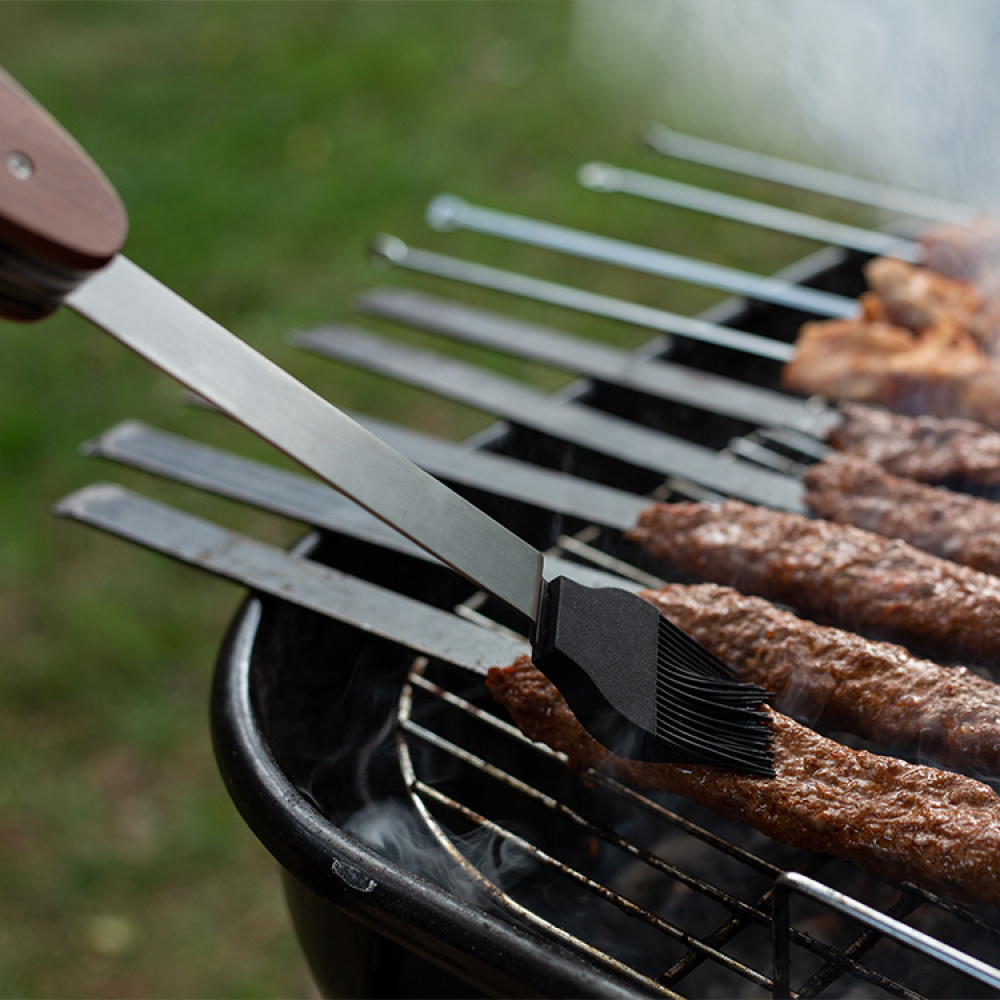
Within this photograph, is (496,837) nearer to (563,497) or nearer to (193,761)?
(563,497)

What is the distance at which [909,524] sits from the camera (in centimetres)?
222

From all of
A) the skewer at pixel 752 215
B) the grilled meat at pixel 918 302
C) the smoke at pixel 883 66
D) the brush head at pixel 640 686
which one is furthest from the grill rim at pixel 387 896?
the smoke at pixel 883 66

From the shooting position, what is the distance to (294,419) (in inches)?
56.2

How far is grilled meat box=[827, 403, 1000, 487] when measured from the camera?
2.38 m

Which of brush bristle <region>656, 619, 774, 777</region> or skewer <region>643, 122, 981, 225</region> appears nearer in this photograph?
brush bristle <region>656, 619, 774, 777</region>

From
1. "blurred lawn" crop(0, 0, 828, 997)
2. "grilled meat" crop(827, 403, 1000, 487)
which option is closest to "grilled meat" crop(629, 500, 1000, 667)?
"grilled meat" crop(827, 403, 1000, 487)

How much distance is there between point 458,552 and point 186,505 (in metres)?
3.55

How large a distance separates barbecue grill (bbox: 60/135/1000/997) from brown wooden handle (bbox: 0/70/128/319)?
715mm

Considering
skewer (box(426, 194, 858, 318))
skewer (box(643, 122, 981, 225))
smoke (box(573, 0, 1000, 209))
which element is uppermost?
smoke (box(573, 0, 1000, 209))

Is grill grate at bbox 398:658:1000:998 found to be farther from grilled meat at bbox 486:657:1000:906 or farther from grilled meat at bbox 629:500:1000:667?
grilled meat at bbox 629:500:1000:667

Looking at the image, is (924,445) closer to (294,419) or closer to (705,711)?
(705,711)

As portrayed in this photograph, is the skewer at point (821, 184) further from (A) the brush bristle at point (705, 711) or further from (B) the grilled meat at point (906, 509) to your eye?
(A) the brush bristle at point (705, 711)

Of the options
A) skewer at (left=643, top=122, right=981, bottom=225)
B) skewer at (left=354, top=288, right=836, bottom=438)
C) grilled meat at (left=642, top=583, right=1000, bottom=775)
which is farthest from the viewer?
skewer at (left=643, top=122, right=981, bottom=225)

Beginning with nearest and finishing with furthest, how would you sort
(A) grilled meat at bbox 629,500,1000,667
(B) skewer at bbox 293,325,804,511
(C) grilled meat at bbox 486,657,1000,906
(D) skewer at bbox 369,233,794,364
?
(C) grilled meat at bbox 486,657,1000,906, (A) grilled meat at bbox 629,500,1000,667, (B) skewer at bbox 293,325,804,511, (D) skewer at bbox 369,233,794,364
